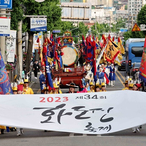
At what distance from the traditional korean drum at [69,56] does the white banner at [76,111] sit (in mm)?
23252

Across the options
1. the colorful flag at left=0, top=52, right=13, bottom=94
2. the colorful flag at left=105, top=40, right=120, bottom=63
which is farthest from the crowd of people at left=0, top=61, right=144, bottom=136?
the colorful flag at left=105, top=40, right=120, bottom=63

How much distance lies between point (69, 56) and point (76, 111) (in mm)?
23784

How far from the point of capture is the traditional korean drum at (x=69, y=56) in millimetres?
38094

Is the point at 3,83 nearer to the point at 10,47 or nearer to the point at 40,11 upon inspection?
the point at 10,47

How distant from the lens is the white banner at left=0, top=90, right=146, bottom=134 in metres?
14.5

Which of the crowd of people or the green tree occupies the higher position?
the green tree

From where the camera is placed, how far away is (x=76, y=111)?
48.1ft

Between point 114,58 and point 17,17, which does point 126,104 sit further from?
point 114,58

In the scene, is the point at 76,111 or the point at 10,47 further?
the point at 10,47

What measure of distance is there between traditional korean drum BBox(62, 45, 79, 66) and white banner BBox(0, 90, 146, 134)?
76.3ft

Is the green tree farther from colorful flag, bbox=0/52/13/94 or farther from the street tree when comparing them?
colorful flag, bbox=0/52/13/94

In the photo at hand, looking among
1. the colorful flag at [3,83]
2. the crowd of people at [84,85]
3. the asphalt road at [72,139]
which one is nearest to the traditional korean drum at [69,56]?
the crowd of people at [84,85]

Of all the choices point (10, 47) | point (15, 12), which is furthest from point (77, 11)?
point (15, 12)

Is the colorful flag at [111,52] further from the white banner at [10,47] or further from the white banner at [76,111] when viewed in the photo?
the white banner at [76,111]
